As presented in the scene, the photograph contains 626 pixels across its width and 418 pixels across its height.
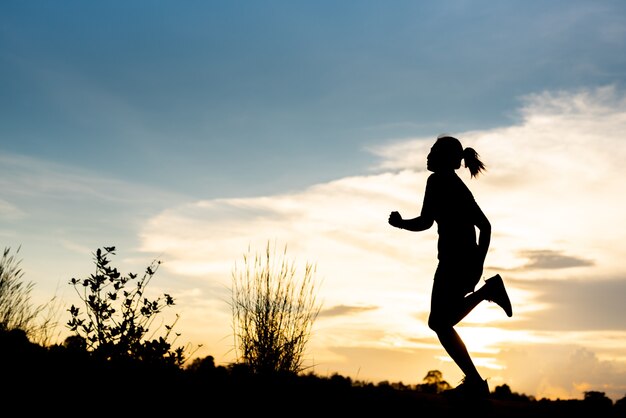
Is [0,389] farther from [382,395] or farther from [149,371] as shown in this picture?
[382,395]

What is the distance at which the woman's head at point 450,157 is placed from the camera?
4.55 meters

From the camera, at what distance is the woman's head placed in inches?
179

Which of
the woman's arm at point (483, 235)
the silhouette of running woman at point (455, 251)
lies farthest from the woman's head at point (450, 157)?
the woman's arm at point (483, 235)

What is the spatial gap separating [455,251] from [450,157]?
73 centimetres

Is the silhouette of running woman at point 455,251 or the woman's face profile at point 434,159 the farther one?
the woman's face profile at point 434,159

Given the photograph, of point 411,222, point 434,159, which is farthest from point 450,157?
point 411,222

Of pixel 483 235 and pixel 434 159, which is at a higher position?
pixel 434 159

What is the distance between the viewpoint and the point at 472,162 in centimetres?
461

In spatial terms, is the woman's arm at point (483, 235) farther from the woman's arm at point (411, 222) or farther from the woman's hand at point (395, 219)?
the woman's hand at point (395, 219)

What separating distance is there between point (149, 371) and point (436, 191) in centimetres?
333

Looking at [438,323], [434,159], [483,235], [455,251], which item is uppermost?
[434,159]

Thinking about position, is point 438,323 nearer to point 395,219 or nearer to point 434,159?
point 395,219

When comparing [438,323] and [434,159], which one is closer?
[438,323]

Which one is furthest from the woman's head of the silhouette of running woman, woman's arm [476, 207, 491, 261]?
woman's arm [476, 207, 491, 261]
